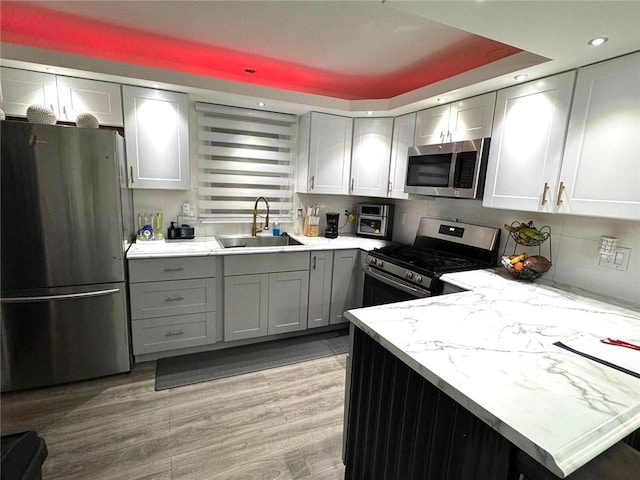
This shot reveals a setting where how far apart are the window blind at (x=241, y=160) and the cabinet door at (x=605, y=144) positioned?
2.39 metres

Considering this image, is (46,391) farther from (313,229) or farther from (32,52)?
(313,229)

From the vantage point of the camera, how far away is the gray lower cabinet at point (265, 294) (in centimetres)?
268

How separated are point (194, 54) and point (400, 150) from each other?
6.51 ft

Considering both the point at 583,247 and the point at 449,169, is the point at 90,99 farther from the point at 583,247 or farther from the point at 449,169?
the point at 583,247

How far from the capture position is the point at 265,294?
9.21 ft

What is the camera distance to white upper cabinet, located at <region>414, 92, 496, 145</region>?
2.25 metres

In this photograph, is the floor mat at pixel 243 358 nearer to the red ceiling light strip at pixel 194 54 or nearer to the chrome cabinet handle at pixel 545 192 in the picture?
the chrome cabinet handle at pixel 545 192

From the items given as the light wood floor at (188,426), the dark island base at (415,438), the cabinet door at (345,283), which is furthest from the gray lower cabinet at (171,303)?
the dark island base at (415,438)

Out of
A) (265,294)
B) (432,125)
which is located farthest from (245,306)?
(432,125)

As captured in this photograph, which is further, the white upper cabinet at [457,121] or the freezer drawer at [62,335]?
the white upper cabinet at [457,121]

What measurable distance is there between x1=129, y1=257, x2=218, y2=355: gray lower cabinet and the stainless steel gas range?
1384 millimetres

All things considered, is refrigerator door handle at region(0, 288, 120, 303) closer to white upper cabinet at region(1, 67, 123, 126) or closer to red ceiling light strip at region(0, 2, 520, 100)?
white upper cabinet at region(1, 67, 123, 126)

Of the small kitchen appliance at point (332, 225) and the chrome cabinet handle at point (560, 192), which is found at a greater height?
the chrome cabinet handle at point (560, 192)

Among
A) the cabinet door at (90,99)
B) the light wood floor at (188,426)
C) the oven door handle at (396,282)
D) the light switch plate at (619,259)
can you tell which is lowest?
the light wood floor at (188,426)
